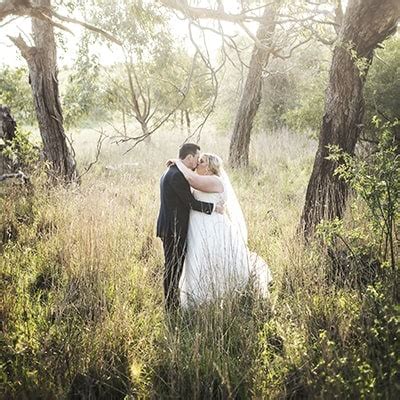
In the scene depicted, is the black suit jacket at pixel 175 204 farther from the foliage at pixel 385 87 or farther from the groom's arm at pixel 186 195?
the foliage at pixel 385 87

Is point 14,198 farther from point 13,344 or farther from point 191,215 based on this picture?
point 13,344

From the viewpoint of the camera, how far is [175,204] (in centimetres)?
432

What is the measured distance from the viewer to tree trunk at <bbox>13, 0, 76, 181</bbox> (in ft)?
25.6

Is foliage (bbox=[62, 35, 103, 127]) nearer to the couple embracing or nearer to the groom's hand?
the couple embracing

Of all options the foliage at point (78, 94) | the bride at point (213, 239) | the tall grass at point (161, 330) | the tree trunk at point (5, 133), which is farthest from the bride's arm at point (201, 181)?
the foliage at point (78, 94)

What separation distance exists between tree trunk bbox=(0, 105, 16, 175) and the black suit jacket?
446 centimetres

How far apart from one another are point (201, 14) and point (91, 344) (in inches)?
138

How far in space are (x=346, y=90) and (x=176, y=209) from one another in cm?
243

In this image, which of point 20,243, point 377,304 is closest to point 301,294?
point 377,304

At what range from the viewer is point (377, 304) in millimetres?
3215

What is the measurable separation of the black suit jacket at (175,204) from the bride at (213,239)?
0.10m

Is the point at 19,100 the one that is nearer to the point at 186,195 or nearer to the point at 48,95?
the point at 48,95

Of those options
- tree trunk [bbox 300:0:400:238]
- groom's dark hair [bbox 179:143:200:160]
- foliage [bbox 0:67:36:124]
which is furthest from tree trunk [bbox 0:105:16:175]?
tree trunk [bbox 300:0:400:238]

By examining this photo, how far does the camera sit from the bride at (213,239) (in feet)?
13.8
